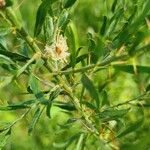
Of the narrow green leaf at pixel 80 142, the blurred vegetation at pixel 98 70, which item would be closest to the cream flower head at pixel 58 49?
the blurred vegetation at pixel 98 70

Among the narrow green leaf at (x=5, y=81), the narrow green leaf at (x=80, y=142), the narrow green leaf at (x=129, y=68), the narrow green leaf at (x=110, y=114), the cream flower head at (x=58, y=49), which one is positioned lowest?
the narrow green leaf at (x=80, y=142)

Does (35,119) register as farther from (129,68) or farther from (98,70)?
(129,68)

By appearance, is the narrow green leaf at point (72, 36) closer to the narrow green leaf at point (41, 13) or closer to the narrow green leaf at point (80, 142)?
the narrow green leaf at point (41, 13)

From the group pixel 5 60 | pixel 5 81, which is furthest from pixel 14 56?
pixel 5 81

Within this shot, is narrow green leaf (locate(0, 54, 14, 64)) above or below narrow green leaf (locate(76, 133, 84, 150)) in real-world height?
above

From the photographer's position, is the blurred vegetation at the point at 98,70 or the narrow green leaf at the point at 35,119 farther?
the narrow green leaf at the point at 35,119

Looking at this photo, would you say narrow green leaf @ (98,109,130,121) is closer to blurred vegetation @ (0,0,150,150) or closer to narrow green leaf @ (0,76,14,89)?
blurred vegetation @ (0,0,150,150)

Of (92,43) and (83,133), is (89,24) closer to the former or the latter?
(83,133)

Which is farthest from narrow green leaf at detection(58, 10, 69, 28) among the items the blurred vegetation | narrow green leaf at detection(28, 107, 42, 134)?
narrow green leaf at detection(28, 107, 42, 134)

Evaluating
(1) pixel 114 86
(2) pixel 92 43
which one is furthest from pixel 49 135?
(2) pixel 92 43
